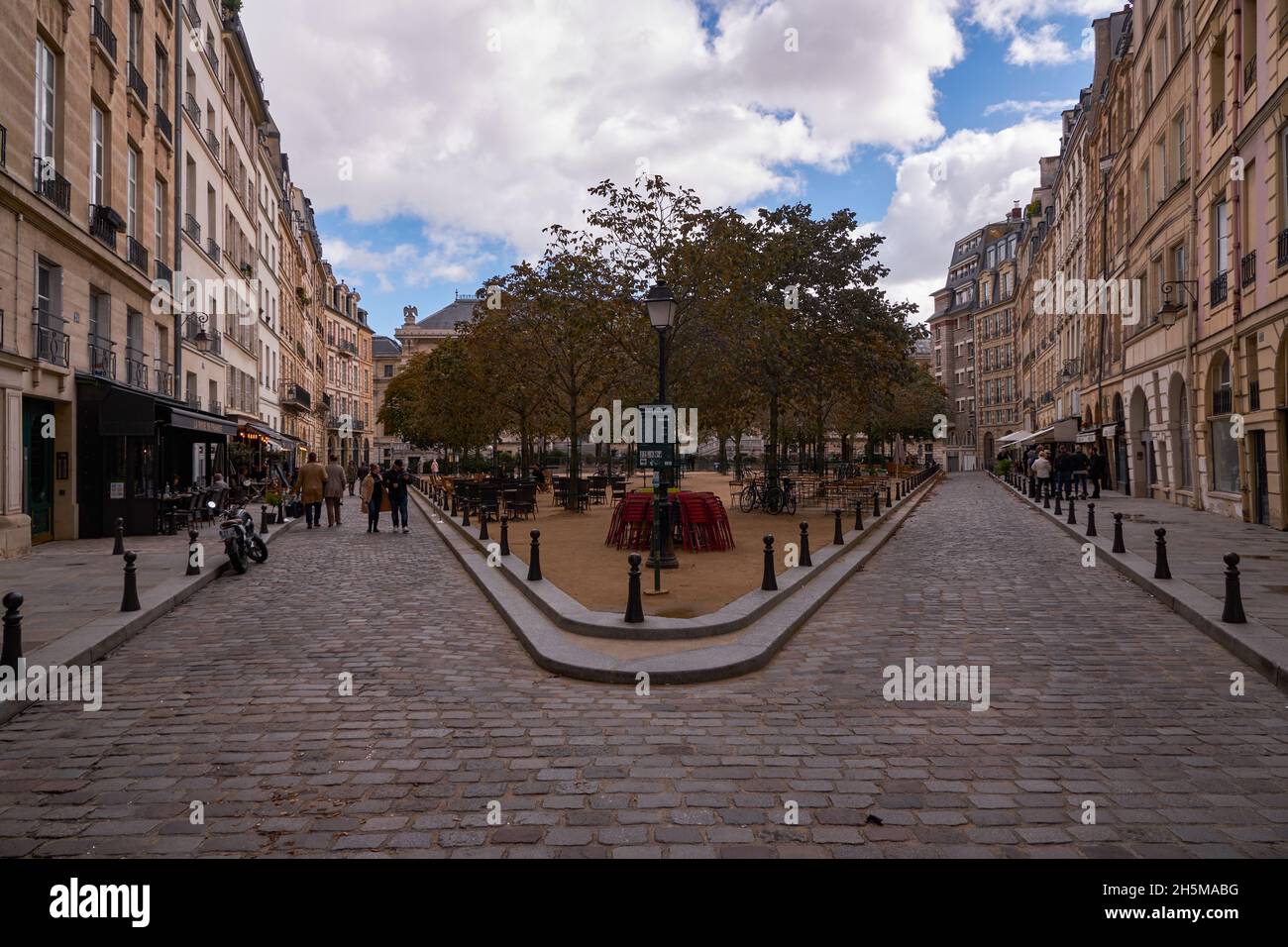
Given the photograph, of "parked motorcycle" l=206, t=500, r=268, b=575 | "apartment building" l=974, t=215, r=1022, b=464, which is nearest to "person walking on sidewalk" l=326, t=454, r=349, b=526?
"parked motorcycle" l=206, t=500, r=268, b=575

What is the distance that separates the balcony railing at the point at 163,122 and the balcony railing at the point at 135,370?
20.6 feet

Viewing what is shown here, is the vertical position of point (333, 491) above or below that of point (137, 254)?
below

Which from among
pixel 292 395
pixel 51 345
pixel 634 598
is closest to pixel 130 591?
pixel 634 598

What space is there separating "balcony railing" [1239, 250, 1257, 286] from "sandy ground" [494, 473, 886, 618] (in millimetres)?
9340

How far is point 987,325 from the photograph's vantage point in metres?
74.6

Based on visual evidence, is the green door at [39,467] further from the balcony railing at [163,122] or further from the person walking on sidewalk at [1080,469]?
the person walking on sidewalk at [1080,469]

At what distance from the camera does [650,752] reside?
480cm

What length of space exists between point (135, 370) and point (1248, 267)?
2428 centimetres

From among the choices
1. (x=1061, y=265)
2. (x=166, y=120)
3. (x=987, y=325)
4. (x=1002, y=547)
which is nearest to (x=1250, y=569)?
(x=1002, y=547)

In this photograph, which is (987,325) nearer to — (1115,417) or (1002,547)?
(1115,417)

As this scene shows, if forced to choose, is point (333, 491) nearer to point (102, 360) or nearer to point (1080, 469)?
point (102, 360)

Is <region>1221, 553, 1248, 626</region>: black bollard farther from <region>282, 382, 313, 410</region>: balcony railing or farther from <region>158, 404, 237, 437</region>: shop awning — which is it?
<region>282, 382, 313, 410</region>: balcony railing
